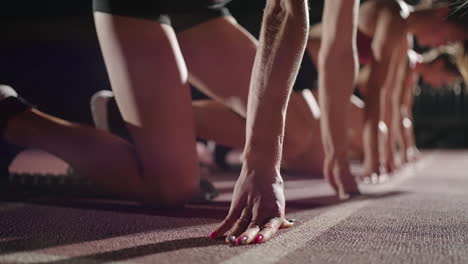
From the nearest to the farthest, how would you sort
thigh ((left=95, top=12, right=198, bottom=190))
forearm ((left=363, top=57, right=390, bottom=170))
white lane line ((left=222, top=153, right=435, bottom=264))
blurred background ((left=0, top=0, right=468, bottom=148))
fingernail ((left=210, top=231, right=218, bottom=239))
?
1. white lane line ((left=222, top=153, right=435, bottom=264))
2. fingernail ((left=210, top=231, right=218, bottom=239))
3. thigh ((left=95, top=12, right=198, bottom=190))
4. forearm ((left=363, top=57, right=390, bottom=170))
5. blurred background ((left=0, top=0, right=468, bottom=148))

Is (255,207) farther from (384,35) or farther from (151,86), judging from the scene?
(384,35)

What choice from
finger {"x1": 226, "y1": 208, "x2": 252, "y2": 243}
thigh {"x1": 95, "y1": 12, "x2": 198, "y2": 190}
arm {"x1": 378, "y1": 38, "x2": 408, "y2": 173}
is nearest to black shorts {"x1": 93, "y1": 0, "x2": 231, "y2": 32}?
thigh {"x1": 95, "y1": 12, "x2": 198, "y2": 190}

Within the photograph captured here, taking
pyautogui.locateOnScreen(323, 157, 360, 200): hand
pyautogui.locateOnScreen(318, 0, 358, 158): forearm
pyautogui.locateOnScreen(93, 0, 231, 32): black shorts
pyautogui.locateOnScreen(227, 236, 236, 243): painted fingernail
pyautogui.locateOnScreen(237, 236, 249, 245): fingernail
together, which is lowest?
pyautogui.locateOnScreen(323, 157, 360, 200): hand

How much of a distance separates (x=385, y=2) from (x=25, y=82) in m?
1.83

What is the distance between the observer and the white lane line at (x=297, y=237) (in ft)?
2.30

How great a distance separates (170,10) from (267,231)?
0.72 m

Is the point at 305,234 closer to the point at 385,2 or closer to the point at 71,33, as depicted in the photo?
the point at 385,2

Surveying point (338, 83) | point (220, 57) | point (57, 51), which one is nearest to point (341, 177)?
point (338, 83)

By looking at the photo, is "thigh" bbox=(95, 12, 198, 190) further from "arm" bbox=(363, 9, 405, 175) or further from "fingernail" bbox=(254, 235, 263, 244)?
"arm" bbox=(363, 9, 405, 175)

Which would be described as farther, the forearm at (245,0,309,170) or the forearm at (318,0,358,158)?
the forearm at (318,0,358,158)

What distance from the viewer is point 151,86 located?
3.85 ft

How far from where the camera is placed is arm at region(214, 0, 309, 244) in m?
0.82

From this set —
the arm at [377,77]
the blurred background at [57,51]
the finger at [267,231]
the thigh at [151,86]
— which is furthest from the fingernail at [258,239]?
the blurred background at [57,51]

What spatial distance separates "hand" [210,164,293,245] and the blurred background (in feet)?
5.45
